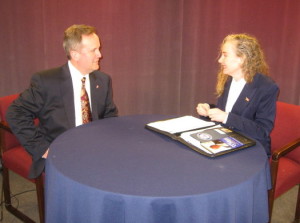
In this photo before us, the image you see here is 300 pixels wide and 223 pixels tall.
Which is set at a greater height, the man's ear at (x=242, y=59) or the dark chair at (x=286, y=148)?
the man's ear at (x=242, y=59)

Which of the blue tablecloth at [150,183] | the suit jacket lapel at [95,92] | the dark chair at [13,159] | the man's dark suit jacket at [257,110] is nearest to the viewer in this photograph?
the blue tablecloth at [150,183]

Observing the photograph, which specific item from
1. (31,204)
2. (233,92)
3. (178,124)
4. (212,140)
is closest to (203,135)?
(212,140)

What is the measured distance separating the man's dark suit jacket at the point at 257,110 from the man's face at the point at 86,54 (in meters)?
1.15

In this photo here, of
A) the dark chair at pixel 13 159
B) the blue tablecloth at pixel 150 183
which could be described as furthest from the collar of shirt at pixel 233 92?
the dark chair at pixel 13 159

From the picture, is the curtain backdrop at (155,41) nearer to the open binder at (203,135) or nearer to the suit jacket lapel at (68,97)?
the suit jacket lapel at (68,97)

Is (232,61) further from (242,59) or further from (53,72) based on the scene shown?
(53,72)

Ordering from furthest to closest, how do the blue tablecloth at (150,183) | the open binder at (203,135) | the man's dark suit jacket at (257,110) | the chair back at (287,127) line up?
the chair back at (287,127)
the man's dark suit jacket at (257,110)
the open binder at (203,135)
the blue tablecloth at (150,183)

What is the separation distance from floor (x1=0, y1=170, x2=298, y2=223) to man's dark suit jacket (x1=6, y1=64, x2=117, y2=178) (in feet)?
2.57

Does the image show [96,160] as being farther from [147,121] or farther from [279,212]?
[279,212]

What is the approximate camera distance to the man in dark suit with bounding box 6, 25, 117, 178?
231 centimetres

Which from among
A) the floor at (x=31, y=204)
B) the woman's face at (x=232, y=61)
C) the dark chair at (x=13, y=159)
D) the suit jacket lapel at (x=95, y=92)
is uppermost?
the woman's face at (x=232, y=61)

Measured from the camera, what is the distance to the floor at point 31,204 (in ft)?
9.37

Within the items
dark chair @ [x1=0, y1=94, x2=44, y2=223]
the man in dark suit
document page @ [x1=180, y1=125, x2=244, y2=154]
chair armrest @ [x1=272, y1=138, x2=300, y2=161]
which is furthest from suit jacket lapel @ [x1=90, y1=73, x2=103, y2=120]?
chair armrest @ [x1=272, y1=138, x2=300, y2=161]

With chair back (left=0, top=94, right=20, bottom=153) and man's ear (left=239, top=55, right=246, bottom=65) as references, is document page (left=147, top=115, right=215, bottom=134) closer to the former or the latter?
man's ear (left=239, top=55, right=246, bottom=65)
